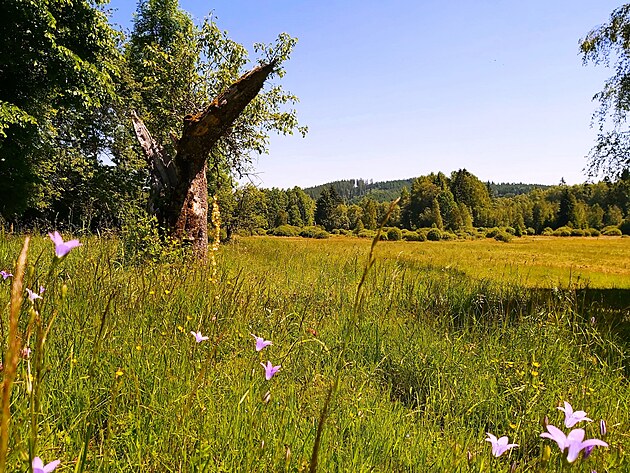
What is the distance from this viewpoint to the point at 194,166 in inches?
286

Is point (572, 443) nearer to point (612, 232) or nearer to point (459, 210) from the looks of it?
point (612, 232)

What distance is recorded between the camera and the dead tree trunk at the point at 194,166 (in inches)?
271

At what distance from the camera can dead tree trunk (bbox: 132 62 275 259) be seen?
688cm

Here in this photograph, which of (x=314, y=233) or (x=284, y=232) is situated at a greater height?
(x=284, y=232)

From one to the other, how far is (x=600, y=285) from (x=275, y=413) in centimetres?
1382

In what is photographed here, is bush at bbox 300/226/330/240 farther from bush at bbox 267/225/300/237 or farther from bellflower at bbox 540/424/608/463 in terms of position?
bellflower at bbox 540/424/608/463

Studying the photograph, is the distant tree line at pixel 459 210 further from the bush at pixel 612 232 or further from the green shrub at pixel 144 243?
the green shrub at pixel 144 243

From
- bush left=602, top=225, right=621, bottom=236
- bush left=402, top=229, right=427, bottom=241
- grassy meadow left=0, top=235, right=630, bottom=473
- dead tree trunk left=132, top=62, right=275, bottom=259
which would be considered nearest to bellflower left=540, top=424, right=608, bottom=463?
grassy meadow left=0, top=235, right=630, bottom=473

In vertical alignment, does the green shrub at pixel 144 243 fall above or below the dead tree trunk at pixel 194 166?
below

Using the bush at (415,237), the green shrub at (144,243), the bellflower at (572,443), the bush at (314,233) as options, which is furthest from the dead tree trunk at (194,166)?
the bush at (314,233)

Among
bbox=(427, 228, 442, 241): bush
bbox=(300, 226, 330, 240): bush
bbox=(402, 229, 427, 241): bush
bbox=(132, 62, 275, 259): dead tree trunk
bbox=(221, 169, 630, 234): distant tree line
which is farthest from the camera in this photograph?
bbox=(221, 169, 630, 234): distant tree line

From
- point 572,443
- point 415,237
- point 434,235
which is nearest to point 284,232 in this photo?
point 415,237

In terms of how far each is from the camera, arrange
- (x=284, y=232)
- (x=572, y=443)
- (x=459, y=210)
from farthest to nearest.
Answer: (x=459, y=210) → (x=284, y=232) → (x=572, y=443)

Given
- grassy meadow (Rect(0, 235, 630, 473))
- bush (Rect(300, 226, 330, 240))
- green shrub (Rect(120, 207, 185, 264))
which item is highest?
green shrub (Rect(120, 207, 185, 264))
